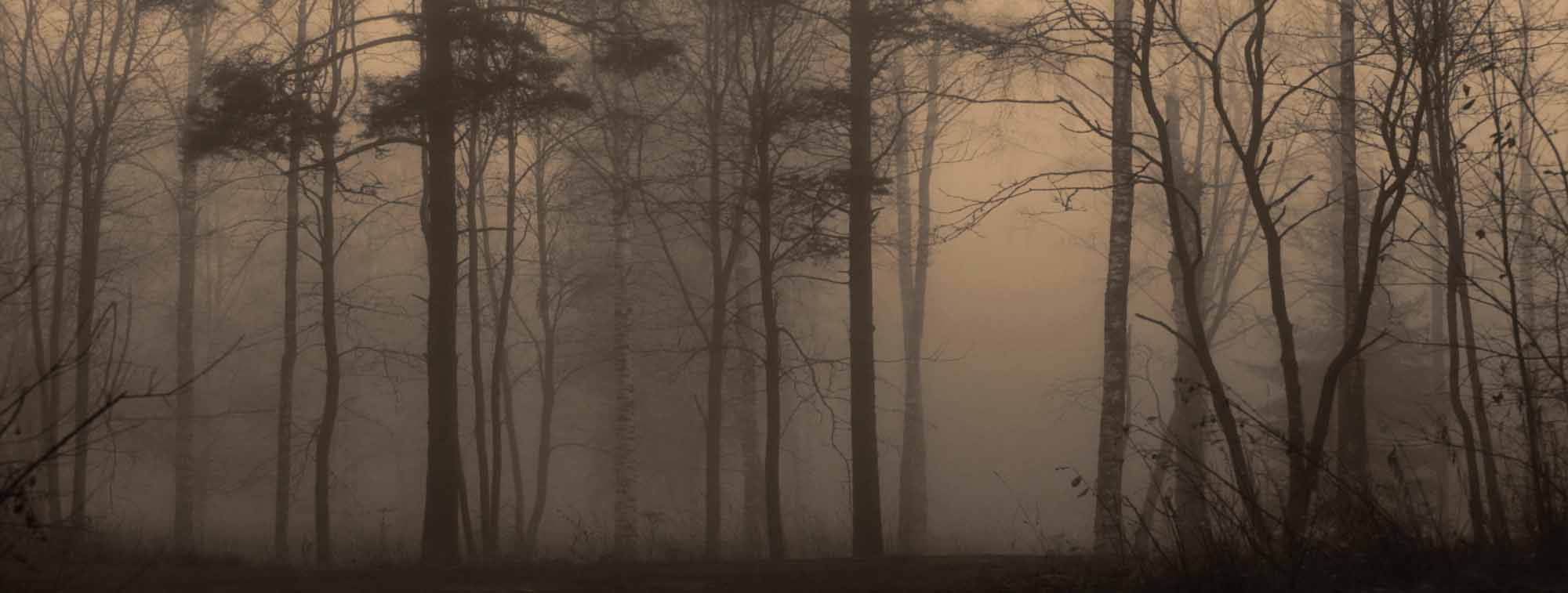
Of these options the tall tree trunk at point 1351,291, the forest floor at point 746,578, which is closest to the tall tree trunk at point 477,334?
the forest floor at point 746,578

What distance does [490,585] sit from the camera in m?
8.64

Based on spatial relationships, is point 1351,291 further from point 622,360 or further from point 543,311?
point 543,311

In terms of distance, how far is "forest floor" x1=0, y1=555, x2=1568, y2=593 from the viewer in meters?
6.22

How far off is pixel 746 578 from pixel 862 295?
576 centimetres

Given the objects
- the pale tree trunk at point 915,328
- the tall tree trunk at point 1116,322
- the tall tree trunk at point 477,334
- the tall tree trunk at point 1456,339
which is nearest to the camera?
the tall tree trunk at point 1456,339

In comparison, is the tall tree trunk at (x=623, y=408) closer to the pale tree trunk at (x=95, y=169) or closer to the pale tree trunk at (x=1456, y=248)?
the pale tree trunk at (x=95, y=169)

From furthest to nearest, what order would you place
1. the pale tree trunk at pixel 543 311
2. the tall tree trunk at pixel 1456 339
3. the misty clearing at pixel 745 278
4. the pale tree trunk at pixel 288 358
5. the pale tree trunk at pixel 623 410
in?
the pale tree trunk at pixel 543 311 → the pale tree trunk at pixel 623 410 → the pale tree trunk at pixel 288 358 → the tall tree trunk at pixel 1456 339 → the misty clearing at pixel 745 278

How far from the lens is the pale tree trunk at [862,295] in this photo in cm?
1359

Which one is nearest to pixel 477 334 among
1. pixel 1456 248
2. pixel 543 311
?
pixel 543 311

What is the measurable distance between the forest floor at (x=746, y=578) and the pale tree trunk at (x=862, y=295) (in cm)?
272

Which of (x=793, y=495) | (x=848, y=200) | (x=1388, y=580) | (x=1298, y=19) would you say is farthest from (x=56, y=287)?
(x=1298, y=19)

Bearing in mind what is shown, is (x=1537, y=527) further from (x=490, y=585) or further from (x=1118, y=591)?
(x=490, y=585)

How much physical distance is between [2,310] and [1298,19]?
30143 mm

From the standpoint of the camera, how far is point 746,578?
29.2 ft
